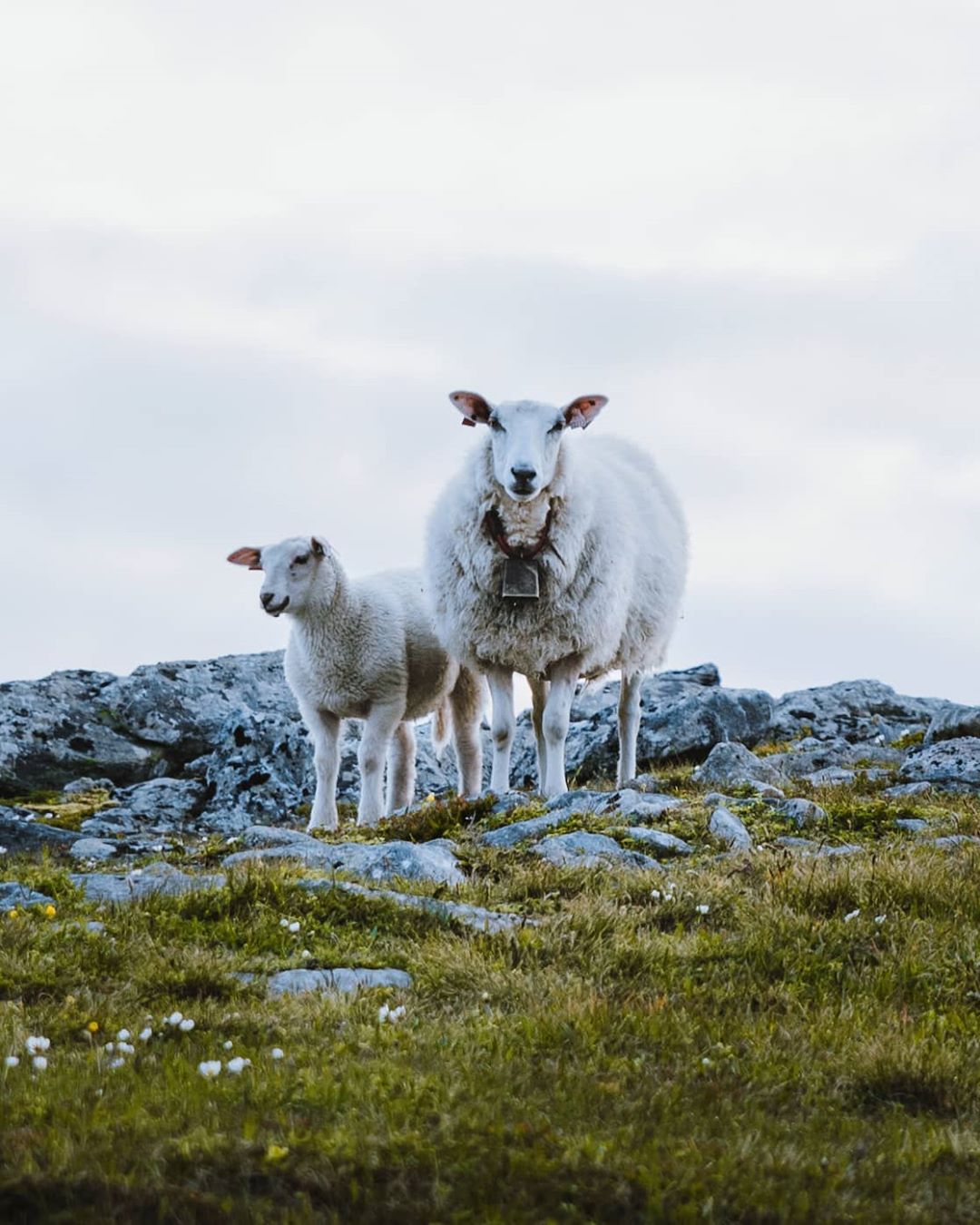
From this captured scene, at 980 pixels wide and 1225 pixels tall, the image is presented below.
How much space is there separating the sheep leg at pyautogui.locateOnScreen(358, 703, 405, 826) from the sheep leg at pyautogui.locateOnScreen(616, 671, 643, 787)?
10.2 feet

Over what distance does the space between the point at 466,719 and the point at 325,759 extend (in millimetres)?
1807

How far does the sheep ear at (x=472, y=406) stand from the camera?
14430mm

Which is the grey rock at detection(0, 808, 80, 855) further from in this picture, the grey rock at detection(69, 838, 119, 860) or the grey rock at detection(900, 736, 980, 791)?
the grey rock at detection(900, 736, 980, 791)

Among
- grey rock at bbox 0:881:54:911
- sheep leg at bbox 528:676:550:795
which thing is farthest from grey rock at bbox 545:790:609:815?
grey rock at bbox 0:881:54:911

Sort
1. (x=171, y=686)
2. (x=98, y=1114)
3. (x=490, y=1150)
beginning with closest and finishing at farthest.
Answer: (x=490, y=1150)
(x=98, y=1114)
(x=171, y=686)

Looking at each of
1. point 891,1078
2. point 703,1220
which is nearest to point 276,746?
point 891,1078

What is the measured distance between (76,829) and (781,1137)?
43.8 feet

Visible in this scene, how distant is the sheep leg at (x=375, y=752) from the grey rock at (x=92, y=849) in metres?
2.72

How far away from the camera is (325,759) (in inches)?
643

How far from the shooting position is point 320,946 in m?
7.78

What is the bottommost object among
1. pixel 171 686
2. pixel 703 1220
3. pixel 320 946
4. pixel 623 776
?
pixel 703 1220

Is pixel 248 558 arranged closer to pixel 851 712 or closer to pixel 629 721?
pixel 629 721

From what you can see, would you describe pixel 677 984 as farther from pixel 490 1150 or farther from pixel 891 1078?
pixel 490 1150

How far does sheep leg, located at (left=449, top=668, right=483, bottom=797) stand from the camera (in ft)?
55.8
